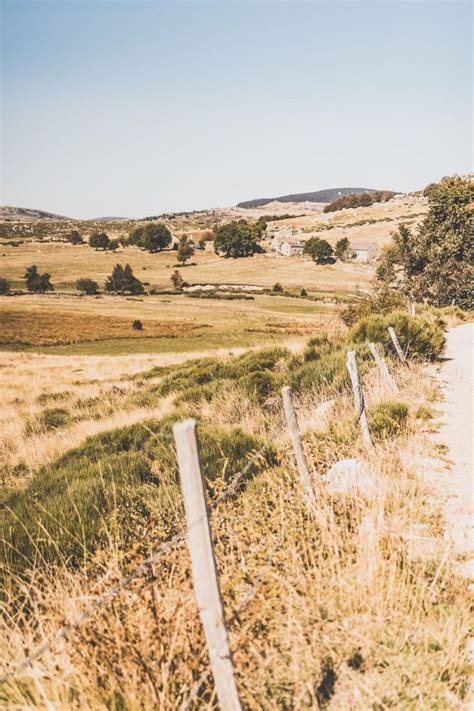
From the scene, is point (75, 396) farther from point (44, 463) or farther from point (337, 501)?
point (337, 501)

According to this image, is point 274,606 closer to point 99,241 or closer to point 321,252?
point 321,252

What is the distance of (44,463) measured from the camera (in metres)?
12.0

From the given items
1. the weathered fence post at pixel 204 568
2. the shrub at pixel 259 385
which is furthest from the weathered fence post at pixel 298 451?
the shrub at pixel 259 385

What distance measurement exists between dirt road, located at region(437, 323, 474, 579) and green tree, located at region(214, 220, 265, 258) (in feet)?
364

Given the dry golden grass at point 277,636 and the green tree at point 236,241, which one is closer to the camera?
the dry golden grass at point 277,636

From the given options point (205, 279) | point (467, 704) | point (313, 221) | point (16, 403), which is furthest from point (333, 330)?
point (313, 221)

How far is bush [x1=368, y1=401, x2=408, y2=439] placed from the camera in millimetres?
7969

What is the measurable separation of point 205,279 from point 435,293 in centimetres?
6510

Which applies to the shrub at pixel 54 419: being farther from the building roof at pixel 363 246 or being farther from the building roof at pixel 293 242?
the building roof at pixel 293 242

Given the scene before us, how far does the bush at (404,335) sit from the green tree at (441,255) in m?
18.4

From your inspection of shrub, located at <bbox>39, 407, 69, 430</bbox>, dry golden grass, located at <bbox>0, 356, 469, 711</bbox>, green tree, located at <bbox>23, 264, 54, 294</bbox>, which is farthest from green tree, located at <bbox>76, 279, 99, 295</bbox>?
dry golden grass, located at <bbox>0, 356, 469, 711</bbox>

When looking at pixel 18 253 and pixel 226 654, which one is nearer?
pixel 226 654

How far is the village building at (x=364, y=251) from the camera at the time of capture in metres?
111

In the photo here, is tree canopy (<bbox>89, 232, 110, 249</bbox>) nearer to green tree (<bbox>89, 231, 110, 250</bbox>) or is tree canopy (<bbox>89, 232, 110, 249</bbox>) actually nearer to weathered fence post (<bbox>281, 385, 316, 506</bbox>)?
green tree (<bbox>89, 231, 110, 250</bbox>)
